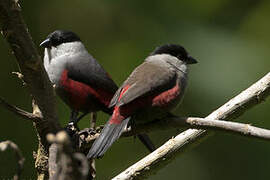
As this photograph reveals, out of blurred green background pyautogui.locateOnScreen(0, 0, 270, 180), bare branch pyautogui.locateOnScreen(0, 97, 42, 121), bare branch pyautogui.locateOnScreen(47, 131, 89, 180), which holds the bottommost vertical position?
blurred green background pyautogui.locateOnScreen(0, 0, 270, 180)

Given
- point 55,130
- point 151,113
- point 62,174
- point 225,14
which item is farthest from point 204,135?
point 225,14

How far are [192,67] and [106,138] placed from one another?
2250 millimetres

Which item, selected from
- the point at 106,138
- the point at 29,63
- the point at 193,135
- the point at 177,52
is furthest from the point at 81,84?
the point at 29,63

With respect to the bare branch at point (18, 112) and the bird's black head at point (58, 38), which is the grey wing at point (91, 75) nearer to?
the bird's black head at point (58, 38)

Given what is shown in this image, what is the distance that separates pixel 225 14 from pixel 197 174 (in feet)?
5.75

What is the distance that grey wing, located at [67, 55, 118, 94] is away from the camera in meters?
4.53

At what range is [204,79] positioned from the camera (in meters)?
5.21

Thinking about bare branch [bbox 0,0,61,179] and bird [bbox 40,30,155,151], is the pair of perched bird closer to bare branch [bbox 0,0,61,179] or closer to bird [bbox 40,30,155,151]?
bird [bbox 40,30,155,151]

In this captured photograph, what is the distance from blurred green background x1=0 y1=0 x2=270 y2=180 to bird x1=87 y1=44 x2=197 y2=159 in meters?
1.20

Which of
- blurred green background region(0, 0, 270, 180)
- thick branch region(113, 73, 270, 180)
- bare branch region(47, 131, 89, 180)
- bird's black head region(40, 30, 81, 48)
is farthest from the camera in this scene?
blurred green background region(0, 0, 270, 180)

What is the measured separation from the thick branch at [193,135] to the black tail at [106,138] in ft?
0.62

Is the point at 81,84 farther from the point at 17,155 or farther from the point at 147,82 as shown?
the point at 17,155

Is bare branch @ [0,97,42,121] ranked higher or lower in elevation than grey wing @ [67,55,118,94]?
higher

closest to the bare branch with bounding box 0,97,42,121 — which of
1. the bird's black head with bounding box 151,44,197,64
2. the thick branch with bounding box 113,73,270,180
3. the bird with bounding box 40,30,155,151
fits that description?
the thick branch with bounding box 113,73,270,180
